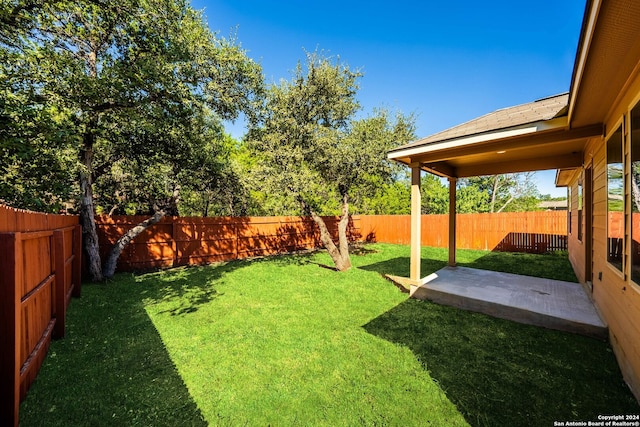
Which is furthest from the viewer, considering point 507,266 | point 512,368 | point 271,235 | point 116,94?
point 271,235

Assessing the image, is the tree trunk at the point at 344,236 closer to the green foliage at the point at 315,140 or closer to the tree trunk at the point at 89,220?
the green foliage at the point at 315,140

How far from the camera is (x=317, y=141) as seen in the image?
7387 millimetres

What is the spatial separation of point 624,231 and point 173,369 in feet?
15.8

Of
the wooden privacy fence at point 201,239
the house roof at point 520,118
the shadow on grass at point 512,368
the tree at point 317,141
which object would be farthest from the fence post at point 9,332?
the wooden privacy fence at point 201,239

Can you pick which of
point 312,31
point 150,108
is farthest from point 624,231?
point 312,31

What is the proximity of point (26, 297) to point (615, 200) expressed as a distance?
607cm

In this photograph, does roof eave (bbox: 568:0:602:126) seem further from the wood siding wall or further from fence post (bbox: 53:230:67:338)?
fence post (bbox: 53:230:67:338)

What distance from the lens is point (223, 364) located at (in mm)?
2855

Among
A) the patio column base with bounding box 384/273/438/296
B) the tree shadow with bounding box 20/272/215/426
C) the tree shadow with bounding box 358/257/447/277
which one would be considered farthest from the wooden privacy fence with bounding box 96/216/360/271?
the patio column base with bounding box 384/273/438/296

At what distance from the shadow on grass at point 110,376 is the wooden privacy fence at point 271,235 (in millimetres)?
3393

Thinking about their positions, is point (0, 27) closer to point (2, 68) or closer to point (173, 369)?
point (2, 68)

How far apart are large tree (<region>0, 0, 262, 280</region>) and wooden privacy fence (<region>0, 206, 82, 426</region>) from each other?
1.99 metres

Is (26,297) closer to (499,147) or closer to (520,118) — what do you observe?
(499,147)

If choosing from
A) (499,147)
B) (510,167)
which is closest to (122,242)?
(499,147)
